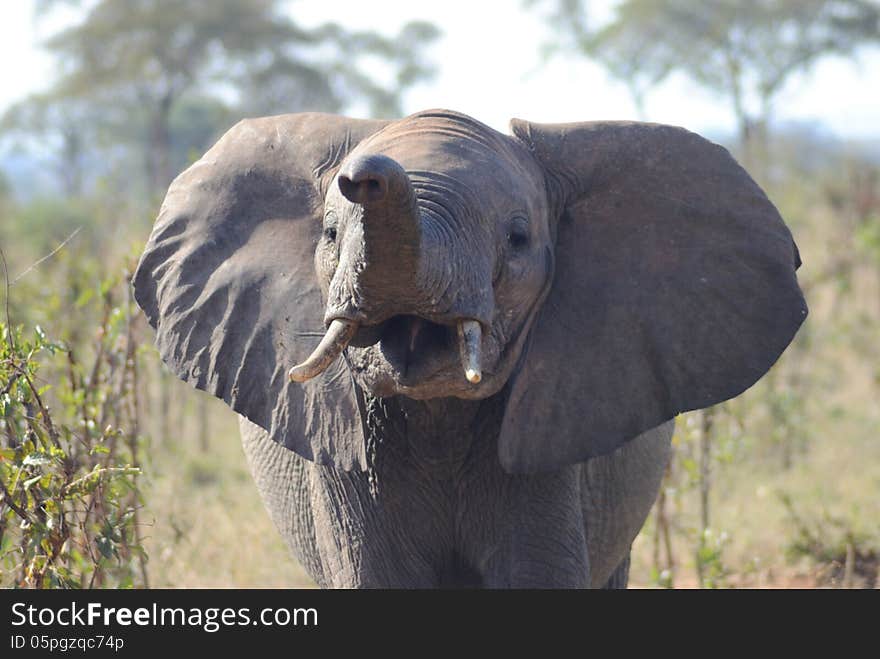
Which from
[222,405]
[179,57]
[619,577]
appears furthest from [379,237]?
[179,57]

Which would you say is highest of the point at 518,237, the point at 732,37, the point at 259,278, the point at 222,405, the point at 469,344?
the point at 732,37

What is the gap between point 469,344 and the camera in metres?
2.44

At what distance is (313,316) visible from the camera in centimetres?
290

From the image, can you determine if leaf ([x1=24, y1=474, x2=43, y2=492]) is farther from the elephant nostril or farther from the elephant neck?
the elephant nostril

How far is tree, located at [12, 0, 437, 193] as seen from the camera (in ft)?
60.8

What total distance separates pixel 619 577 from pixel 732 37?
15978 millimetres

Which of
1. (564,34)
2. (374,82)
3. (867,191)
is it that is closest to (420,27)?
(374,82)

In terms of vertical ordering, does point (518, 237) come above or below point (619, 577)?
above

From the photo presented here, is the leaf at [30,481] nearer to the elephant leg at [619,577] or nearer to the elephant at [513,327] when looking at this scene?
the elephant at [513,327]

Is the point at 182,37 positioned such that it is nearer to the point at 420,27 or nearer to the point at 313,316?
the point at 420,27

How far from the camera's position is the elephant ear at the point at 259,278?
9.62 feet

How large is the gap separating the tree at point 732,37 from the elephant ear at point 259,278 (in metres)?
15.2

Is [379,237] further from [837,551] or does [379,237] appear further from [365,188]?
[837,551]
